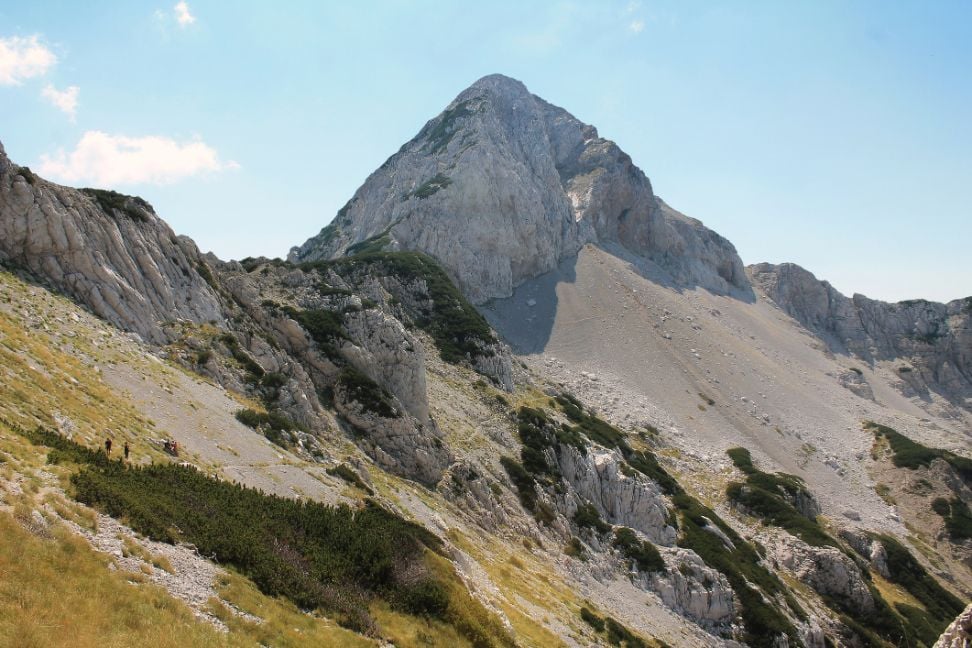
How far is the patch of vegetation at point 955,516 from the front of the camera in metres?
75.2

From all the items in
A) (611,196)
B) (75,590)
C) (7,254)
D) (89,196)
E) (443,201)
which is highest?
(611,196)

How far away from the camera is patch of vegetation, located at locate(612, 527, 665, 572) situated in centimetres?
4578

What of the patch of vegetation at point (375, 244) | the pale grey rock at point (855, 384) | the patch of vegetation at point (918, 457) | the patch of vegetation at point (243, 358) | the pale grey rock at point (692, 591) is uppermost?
the pale grey rock at point (855, 384)

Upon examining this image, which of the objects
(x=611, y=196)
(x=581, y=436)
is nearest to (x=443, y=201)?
(x=611, y=196)

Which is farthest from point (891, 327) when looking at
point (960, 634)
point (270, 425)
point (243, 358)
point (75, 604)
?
point (75, 604)

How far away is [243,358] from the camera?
129ft

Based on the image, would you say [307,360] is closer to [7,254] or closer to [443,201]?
[7,254]

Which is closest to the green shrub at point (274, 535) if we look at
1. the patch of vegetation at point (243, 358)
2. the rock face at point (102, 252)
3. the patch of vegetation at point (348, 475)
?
the patch of vegetation at point (348, 475)

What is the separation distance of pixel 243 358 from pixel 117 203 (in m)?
14.0

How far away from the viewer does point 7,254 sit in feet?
103

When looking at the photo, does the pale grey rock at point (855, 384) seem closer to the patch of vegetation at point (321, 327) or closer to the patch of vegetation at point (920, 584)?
the patch of vegetation at point (920, 584)

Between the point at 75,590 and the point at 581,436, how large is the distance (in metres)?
53.0

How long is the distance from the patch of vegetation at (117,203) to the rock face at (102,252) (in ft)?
0.23

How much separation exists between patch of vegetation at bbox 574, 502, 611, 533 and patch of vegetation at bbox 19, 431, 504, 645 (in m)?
27.2
